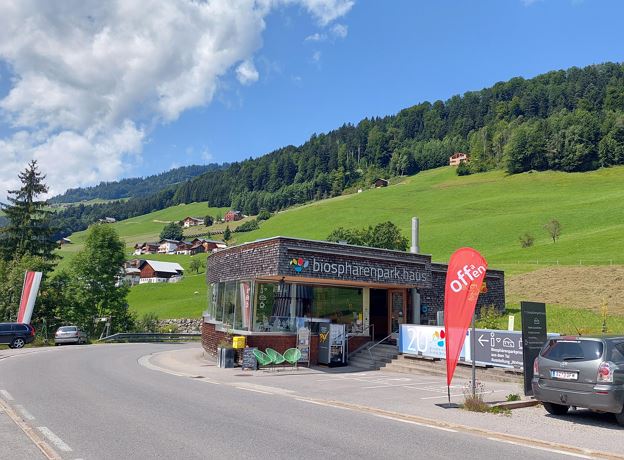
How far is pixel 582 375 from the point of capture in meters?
9.73

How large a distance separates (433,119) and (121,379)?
17692 cm

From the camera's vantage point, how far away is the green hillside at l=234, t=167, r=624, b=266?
205ft

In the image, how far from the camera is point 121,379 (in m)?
16.1

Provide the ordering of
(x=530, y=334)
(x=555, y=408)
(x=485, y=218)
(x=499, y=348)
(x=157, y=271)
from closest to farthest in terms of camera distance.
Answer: (x=555, y=408) < (x=530, y=334) < (x=499, y=348) < (x=485, y=218) < (x=157, y=271)

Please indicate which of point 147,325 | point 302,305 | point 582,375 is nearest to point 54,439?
point 582,375

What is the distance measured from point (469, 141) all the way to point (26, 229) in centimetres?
12446

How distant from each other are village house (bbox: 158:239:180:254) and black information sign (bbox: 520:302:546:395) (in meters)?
129

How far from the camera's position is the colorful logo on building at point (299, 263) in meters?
20.4

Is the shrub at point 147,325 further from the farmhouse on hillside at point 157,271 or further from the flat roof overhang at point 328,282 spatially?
the farmhouse on hillside at point 157,271

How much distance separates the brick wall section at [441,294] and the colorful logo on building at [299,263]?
23.6ft

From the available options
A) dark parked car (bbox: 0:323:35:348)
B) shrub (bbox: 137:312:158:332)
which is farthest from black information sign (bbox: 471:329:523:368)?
shrub (bbox: 137:312:158:332)

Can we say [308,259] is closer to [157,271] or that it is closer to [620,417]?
[620,417]

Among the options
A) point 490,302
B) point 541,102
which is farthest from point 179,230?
point 490,302

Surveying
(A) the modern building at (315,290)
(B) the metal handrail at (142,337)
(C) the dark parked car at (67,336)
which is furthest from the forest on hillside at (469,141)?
(C) the dark parked car at (67,336)
